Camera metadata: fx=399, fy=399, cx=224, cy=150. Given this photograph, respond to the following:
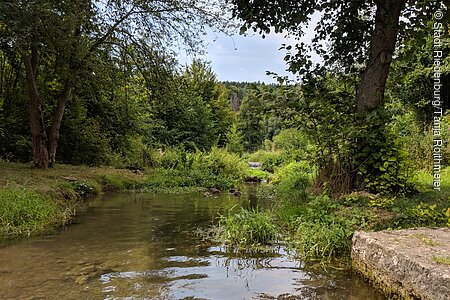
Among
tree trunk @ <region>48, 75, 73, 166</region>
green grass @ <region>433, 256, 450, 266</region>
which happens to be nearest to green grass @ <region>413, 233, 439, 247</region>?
green grass @ <region>433, 256, 450, 266</region>

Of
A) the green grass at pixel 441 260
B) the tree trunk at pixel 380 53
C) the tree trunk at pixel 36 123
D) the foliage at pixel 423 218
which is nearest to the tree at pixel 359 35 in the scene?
the tree trunk at pixel 380 53

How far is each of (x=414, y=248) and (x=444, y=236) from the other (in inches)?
31.9

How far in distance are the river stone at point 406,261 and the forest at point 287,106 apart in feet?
2.73

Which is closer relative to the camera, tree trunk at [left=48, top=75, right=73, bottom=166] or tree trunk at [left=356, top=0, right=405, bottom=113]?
tree trunk at [left=356, top=0, right=405, bottom=113]

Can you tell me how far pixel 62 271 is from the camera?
4.66 m

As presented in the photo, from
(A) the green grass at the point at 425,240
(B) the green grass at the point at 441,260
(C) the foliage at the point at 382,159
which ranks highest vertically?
(C) the foliage at the point at 382,159

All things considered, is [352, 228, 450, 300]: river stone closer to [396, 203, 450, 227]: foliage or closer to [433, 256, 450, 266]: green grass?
[433, 256, 450, 266]: green grass

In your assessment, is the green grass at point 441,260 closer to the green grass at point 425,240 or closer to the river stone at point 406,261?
the river stone at point 406,261

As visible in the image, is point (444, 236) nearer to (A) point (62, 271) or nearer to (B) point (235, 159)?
(A) point (62, 271)

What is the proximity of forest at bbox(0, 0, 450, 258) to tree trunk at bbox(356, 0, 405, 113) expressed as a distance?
2cm

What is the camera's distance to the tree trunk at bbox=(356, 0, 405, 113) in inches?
288

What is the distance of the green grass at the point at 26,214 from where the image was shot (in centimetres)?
669

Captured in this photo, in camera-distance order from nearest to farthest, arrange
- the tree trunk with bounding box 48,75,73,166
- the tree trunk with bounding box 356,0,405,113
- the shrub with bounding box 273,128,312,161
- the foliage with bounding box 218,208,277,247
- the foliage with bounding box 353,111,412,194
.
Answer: the foliage with bounding box 218,208,277,247 → the foliage with bounding box 353,111,412,194 → the tree trunk with bounding box 356,0,405,113 → the shrub with bounding box 273,128,312,161 → the tree trunk with bounding box 48,75,73,166

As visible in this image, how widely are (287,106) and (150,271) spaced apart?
4.24 meters
